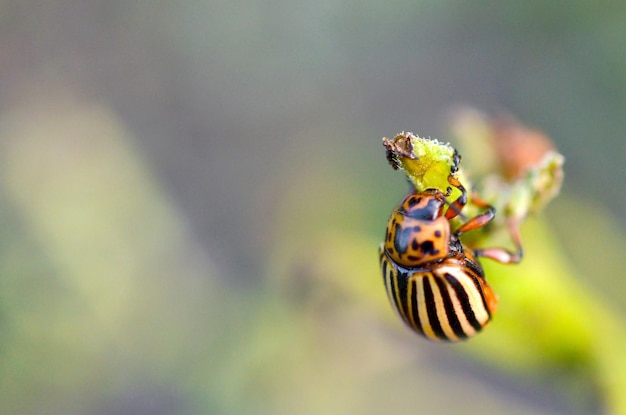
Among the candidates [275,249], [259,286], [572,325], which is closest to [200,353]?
[259,286]

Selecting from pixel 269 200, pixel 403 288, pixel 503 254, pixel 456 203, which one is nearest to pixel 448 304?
pixel 403 288

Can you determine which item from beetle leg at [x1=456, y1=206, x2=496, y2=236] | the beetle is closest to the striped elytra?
the beetle

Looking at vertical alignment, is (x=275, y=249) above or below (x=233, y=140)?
below

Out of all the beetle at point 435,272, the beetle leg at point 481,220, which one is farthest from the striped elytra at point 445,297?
the beetle leg at point 481,220

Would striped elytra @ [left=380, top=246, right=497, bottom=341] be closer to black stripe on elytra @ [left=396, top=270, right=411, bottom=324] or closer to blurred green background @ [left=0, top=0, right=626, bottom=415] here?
black stripe on elytra @ [left=396, top=270, right=411, bottom=324]

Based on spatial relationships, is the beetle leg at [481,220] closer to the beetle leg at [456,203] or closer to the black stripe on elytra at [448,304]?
the beetle leg at [456,203]

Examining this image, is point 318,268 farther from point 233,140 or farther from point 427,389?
point 233,140
